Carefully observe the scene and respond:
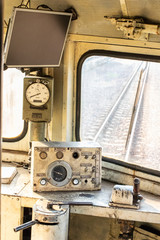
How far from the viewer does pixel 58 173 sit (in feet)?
10.3

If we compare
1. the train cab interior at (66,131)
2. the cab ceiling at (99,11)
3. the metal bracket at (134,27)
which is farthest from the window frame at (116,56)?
the metal bracket at (134,27)

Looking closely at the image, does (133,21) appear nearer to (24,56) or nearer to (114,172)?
(24,56)

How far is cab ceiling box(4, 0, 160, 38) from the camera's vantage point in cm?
271

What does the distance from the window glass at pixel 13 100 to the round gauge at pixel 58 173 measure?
82 cm

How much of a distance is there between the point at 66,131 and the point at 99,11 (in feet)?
3.70

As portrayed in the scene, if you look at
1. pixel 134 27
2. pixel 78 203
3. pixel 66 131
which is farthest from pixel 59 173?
pixel 134 27

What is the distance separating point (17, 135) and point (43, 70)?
71cm

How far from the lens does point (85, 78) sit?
361 centimetres

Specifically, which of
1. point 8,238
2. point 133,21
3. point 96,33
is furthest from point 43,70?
point 8,238

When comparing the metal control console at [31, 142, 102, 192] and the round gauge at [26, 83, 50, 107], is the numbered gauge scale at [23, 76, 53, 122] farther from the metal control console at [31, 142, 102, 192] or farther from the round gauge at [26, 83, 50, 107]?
the metal control console at [31, 142, 102, 192]

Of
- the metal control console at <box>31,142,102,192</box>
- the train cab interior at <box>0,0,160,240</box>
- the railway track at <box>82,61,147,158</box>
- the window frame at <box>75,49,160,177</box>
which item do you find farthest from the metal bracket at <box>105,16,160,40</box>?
the railway track at <box>82,61,147,158</box>

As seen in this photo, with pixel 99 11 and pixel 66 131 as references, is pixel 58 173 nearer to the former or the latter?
pixel 66 131

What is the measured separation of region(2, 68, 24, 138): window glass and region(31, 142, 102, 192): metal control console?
76cm

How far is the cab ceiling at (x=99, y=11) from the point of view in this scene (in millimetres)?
2707
